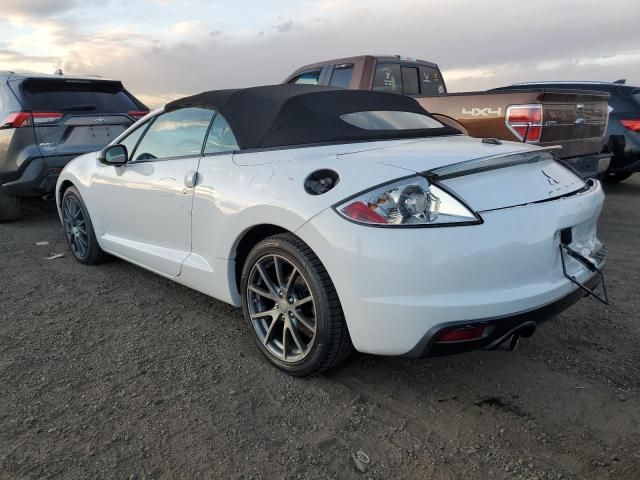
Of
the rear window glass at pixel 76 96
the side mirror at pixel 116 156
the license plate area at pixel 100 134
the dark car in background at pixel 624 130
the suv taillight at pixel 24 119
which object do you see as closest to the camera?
the side mirror at pixel 116 156

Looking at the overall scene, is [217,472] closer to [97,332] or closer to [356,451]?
[356,451]

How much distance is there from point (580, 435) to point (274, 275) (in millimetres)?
1625

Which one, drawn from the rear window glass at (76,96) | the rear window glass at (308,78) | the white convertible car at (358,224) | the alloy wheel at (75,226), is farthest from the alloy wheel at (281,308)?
the rear window glass at (308,78)

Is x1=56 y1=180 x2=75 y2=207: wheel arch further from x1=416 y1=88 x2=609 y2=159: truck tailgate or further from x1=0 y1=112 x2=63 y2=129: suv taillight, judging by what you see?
x1=416 y1=88 x2=609 y2=159: truck tailgate

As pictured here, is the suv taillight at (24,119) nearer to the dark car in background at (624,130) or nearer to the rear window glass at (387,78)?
the rear window glass at (387,78)

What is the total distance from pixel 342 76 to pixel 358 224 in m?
5.17

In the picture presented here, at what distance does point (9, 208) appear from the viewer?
252 inches

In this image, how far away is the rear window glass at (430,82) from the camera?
298 inches

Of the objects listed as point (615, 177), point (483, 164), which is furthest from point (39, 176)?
point (615, 177)

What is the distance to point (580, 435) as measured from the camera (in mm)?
2270

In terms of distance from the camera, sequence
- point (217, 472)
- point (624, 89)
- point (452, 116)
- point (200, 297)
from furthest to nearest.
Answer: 1. point (624, 89)
2. point (452, 116)
3. point (200, 297)
4. point (217, 472)

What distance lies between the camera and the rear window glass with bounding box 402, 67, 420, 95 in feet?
23.8

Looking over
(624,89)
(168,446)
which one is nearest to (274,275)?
(168,446)

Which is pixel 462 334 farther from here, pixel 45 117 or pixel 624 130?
pixel 624 130
